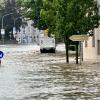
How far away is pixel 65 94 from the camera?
19562 millimetres

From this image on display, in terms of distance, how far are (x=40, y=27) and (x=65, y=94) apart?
165 ft

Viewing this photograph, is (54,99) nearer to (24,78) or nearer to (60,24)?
(24,78)

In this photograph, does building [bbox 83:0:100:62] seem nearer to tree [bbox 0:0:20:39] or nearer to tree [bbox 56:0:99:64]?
tree [bbox 56:0:99:64]

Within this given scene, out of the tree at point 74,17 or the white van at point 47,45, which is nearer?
the tree at point 74,17

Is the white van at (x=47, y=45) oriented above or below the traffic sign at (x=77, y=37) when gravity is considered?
below

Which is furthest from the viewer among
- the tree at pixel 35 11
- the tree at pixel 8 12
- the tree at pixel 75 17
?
the tree at pixel 8 12

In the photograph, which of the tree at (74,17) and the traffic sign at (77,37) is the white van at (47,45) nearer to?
the tree at (74,17)

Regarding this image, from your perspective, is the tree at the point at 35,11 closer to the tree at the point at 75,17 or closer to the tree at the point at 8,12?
the tree at the point at 75,17

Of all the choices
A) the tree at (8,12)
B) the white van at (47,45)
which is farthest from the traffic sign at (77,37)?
the tree at (8,12)

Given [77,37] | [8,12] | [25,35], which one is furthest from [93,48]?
[25,35]

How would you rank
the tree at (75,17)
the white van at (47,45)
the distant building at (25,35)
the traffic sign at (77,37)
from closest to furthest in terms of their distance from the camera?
the traffic sign at (77,37) → the tree at (75,17) → the white van at (47,45) → the distant building at (25,35)

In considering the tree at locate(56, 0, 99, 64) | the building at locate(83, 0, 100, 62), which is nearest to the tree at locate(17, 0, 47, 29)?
the building at locate(83, 0, 100, 62)

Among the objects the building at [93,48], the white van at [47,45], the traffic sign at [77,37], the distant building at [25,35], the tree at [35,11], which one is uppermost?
the tree at [35,11]

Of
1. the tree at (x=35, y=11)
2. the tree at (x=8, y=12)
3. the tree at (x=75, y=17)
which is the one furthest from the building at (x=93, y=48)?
the tree at (x=8, y=12)
